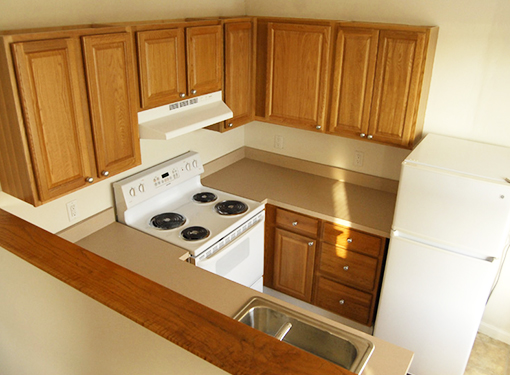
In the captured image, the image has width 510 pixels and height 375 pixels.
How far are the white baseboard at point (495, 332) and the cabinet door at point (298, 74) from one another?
1.90 meters

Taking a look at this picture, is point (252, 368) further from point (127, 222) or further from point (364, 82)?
point (364, 82)

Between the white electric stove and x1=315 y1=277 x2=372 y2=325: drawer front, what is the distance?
463 millimetres

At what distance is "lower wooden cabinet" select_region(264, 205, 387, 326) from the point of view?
115 inches

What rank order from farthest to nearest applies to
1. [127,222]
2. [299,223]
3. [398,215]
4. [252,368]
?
[299,223] → [127,222] → [398,215] → [252,368]

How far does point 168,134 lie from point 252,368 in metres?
1.63

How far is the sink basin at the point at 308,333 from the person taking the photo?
177 centimetres

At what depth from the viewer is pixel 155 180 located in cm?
288

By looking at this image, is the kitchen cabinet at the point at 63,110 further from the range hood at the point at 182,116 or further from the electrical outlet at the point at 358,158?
the electrical outlet at the point at 358,158

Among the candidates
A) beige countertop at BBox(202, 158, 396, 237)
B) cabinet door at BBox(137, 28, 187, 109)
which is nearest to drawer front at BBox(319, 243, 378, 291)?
beige countertop at BBox(202, 158, 396, 237)

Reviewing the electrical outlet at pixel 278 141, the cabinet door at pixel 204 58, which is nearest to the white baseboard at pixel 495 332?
the electrical outlet at pixel 278 141

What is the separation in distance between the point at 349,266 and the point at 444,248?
0.70 meters

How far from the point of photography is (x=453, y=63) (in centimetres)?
279

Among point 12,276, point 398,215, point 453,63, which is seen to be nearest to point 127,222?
point 12,276

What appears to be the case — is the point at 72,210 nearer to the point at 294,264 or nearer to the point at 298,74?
the point at 294,264
